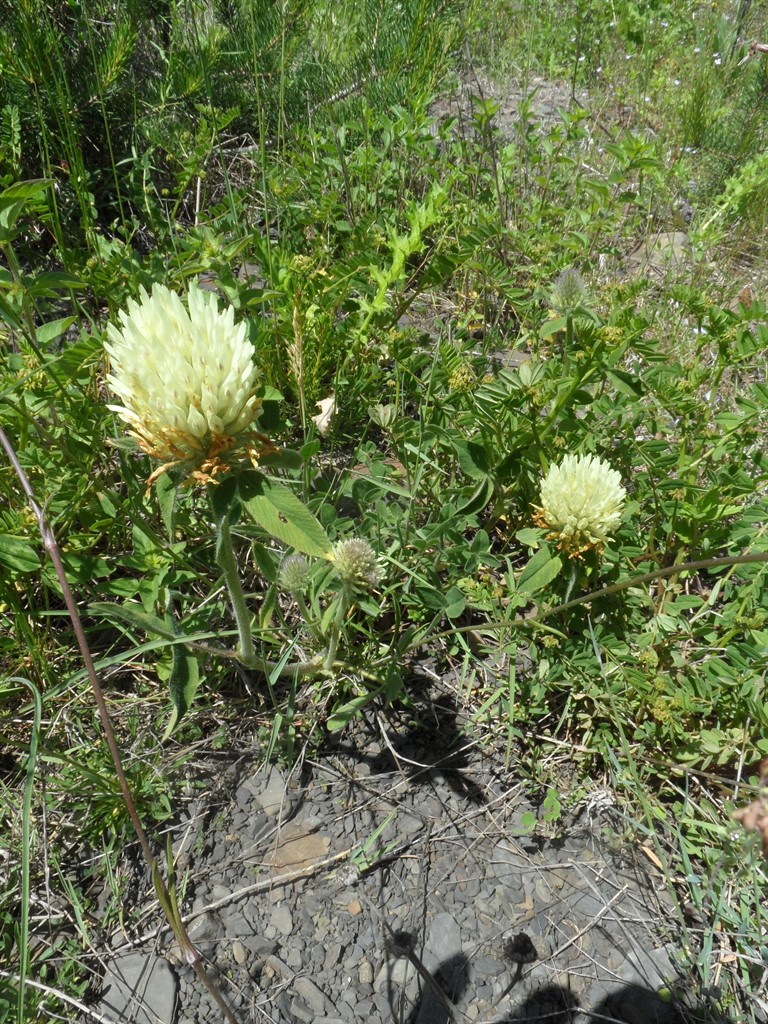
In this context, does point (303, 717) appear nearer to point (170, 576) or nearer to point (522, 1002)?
point (170, 576)

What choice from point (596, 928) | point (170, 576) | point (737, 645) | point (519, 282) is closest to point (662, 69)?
point (519, 282)

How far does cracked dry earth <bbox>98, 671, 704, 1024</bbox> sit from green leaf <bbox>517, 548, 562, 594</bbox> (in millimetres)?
514

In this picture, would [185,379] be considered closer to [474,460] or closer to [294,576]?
[294,576]

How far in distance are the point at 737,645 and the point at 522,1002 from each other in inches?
44.0

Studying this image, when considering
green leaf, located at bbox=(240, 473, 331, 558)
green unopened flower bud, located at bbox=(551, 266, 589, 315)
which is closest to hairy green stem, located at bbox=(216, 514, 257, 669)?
green leaf, located at bbox=(240, 473, 331, 558)

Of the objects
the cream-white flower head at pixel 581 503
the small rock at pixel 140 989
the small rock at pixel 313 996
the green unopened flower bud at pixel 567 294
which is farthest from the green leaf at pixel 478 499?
the small rock at pixel 140 989

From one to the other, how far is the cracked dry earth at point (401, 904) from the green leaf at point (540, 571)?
0.51m

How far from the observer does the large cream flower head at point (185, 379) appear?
1414mm

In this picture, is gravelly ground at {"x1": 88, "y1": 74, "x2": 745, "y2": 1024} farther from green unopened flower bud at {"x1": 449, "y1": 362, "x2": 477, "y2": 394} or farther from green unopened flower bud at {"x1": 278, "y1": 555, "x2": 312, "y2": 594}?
green unopened flower bud at {"x1": 449, "y1": 362, "x2": 477, "y2": 394}

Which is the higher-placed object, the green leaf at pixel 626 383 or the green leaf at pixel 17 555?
the green leaf at pixel 626 383

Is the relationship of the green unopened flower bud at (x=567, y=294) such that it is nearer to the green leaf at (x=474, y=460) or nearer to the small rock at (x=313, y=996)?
the green leaf at (x=474, y=460)

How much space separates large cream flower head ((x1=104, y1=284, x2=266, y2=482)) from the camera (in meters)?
1.41

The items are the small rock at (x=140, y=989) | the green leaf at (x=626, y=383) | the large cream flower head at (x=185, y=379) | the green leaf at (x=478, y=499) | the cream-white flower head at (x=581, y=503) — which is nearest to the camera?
the large cream flower head at (x=185, y=379)

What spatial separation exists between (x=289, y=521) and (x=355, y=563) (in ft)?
1.58
